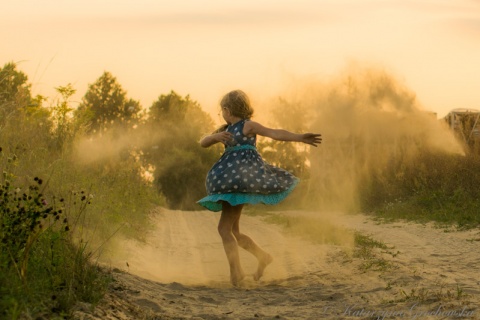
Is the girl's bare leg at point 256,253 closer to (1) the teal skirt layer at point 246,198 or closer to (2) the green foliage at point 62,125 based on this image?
(1) the teal skirt layer at point 246,198

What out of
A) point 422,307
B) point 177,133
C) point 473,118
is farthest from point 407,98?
point 177,133

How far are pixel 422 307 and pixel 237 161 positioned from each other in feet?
8.27

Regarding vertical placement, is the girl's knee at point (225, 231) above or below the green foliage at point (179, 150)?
below

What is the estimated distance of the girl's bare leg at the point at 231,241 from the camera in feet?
23.5

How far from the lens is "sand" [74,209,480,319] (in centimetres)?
544

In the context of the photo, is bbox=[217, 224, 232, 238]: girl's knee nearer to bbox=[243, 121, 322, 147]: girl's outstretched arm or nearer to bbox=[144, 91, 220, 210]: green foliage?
bbox=[243, 121, 322, 147]: girl's outstretched arm

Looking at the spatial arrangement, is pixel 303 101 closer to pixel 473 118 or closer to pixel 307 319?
pixel 473 118

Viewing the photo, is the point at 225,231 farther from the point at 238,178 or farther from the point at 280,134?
the point at 280,134

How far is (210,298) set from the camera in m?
6.35

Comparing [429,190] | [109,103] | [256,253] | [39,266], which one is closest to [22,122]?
[256,253]

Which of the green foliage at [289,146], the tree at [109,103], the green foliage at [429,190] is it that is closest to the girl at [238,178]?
the green foliage at [429,190]

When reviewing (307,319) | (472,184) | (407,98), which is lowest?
(307,319)

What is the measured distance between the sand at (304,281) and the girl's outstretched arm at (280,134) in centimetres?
135

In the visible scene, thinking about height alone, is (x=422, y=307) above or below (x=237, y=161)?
below
